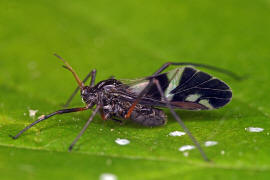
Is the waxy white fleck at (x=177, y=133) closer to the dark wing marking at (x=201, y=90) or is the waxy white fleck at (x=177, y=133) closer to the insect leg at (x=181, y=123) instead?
the insect leg at (x=181, y=123)

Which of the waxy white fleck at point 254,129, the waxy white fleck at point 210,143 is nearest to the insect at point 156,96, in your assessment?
the waxy white fleck at point 254,129

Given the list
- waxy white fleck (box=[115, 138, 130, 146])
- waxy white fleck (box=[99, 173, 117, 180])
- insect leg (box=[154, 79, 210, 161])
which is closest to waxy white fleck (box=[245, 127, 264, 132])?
insect leg (box=[154, 79, 210, 161])

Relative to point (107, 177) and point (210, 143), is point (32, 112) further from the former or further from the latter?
point (210, 143)

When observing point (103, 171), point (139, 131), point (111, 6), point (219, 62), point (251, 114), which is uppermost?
point (111, 6)

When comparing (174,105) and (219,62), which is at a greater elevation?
(219,62)

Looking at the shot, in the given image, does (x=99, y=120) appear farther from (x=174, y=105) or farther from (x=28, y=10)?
(x=28, y=10)

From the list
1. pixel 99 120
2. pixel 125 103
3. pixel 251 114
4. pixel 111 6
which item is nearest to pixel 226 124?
pixel 251 114

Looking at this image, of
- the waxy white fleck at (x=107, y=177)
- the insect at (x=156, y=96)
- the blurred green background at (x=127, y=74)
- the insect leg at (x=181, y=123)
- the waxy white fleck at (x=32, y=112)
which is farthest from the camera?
the waxy white fleck at (x=32, y=112)
